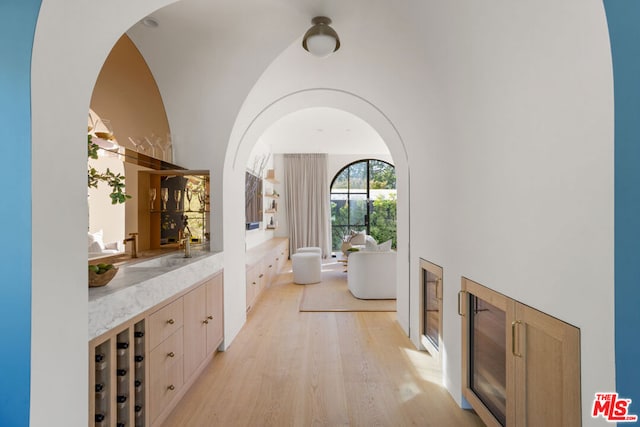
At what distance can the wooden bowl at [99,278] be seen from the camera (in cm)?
156

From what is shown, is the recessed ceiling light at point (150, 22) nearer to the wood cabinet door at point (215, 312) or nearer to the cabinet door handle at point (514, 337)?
the wood cabinet door at point (215, 312)

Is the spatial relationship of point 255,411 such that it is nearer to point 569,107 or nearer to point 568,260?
point 568,260

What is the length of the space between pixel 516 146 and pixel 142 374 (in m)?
2.22

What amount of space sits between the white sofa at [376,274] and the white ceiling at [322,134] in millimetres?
2476

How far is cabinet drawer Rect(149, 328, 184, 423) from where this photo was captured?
1.84m

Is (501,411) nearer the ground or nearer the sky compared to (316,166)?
nearer the ground

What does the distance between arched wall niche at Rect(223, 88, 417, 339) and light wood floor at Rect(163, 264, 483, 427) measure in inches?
15.0

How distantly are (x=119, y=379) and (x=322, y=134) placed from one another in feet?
19.7

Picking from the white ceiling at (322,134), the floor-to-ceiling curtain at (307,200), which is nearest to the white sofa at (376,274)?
the white ceiling at (322,134)

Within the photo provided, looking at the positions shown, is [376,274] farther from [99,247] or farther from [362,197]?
[362,197]

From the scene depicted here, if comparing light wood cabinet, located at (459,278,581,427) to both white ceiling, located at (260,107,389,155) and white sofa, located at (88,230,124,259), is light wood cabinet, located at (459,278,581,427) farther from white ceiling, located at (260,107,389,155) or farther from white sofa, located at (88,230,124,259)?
white ceiling, located at (260,107,389,155)

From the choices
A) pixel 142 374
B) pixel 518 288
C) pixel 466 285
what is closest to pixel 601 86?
pixel 518 288

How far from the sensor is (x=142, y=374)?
5.77 feet

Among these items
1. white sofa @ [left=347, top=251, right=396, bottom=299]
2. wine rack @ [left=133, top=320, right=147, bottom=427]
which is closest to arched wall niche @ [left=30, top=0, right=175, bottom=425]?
wine rack @ [left=133, top=320, right=147, bottom=427]
